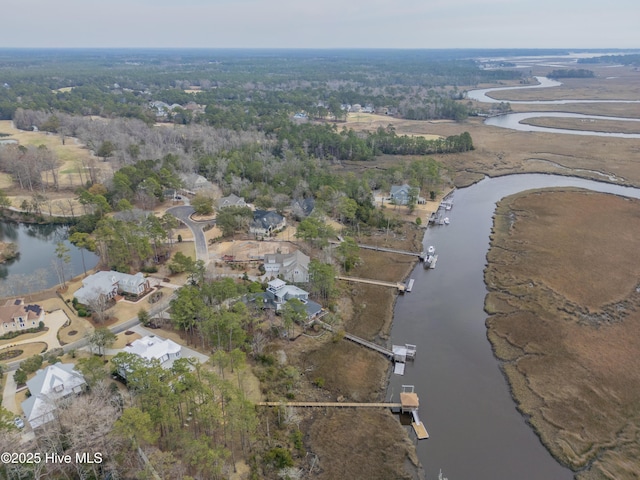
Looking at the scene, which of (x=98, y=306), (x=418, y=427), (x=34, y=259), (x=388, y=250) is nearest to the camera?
(x=418, y=427)

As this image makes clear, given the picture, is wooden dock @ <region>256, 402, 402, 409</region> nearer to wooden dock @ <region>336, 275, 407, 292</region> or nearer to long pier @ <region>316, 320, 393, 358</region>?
long pier @ <region>316, 320, 393, 358</region>

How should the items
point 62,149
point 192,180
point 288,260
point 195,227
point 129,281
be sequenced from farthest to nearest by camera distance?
point 62,149 → point 192,180 → point 195,227 → point 288,260 → point 129,281

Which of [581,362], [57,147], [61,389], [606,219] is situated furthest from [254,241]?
[57,147]

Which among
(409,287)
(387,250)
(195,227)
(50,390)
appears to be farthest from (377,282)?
(50,390)

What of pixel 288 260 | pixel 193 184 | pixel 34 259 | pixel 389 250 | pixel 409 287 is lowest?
pixel 409 287

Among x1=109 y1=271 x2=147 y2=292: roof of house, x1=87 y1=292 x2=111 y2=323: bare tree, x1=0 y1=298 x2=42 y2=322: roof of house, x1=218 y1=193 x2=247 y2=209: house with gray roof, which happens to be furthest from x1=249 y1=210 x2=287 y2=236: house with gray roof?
x1=0 y1=298 x2=42 y2=322: roof of house

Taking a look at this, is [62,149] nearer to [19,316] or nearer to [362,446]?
Result: [19,316]

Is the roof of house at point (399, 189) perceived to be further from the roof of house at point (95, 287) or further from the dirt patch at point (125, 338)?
the dirt patch at point (125, 338)

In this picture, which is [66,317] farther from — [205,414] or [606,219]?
[606,219]
